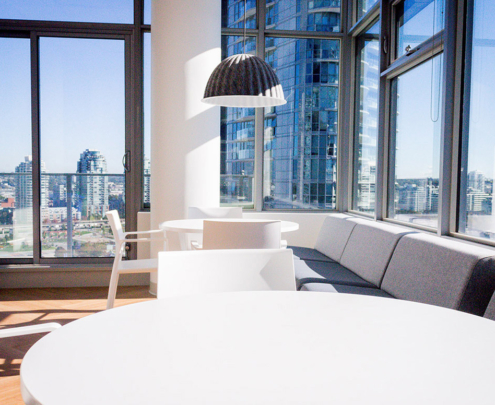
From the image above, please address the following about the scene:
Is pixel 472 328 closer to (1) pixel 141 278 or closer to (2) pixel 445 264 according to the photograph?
(2) pixel 445 264

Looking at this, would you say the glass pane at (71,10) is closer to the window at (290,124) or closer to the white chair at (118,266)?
the window at (290,124)

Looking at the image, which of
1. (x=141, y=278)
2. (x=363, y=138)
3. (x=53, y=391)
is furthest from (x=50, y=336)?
(x=363, y=138)

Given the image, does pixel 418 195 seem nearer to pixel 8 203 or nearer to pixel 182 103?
pixel 182 103

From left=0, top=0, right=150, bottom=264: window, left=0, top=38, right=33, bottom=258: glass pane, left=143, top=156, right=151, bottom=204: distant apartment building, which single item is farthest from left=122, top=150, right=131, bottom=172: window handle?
left=0, top=38, right=33, bottom=258: glass pane

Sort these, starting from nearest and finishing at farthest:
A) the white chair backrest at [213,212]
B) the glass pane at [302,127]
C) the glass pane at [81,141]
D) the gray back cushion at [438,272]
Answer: the gray back cushion at [438,272]
the white chair backrest at [213,212]
the glass pane at [81,141]
the glass pane at [302,127]

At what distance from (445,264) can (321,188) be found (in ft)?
10.1

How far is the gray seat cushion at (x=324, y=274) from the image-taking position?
3.09 meters

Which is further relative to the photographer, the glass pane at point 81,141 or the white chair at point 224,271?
the glass pane at point 81,141

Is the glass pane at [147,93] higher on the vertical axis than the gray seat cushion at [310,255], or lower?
higher

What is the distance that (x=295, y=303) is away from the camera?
50.3 inches

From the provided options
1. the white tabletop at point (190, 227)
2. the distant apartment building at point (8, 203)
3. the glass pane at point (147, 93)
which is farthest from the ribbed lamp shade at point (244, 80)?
the distant apartment building at point (8, 203)

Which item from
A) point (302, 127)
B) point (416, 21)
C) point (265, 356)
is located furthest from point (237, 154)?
point (265, 356)

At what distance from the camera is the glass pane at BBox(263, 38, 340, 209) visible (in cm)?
526

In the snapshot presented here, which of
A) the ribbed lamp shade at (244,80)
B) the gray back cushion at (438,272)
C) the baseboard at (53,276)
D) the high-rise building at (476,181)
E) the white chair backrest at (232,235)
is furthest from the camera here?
the baseboard at (53,276)
